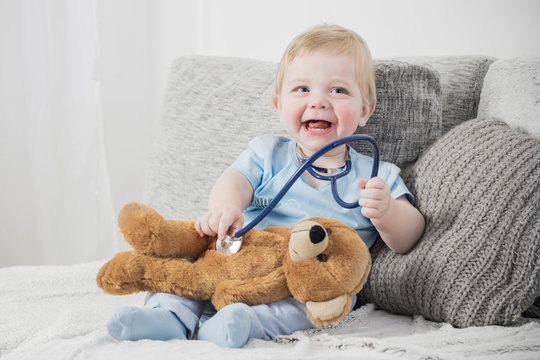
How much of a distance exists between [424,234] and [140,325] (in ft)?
1.77

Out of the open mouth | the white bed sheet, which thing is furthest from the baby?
the white bed sheet

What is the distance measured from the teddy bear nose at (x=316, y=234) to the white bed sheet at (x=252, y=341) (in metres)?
0.14

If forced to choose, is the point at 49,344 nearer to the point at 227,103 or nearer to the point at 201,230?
the point at 201,230

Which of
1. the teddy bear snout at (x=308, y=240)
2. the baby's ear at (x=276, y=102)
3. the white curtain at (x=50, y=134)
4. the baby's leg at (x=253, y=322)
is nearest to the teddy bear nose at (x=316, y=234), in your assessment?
the teddy bear snout at (x=308, y=240)

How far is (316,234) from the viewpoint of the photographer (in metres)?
0.79

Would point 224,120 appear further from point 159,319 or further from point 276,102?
point 159,319

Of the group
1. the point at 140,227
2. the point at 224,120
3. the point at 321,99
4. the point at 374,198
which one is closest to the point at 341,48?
the point at 321,99

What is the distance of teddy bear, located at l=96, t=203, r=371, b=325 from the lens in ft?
2.65

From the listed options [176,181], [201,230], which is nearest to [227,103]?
[176,181]

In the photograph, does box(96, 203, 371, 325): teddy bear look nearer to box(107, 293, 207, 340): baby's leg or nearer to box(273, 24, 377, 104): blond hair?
box(107, 293, 207, 340): baby's leg

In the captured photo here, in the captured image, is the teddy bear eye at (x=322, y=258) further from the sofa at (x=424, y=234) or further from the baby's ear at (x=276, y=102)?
the baby's ear at (x=276, y=102)

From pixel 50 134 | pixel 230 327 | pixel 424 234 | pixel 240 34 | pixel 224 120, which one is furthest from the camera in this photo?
pixel 240 34

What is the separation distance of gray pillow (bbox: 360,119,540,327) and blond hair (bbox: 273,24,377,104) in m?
0.21

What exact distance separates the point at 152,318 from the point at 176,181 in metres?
0.69
